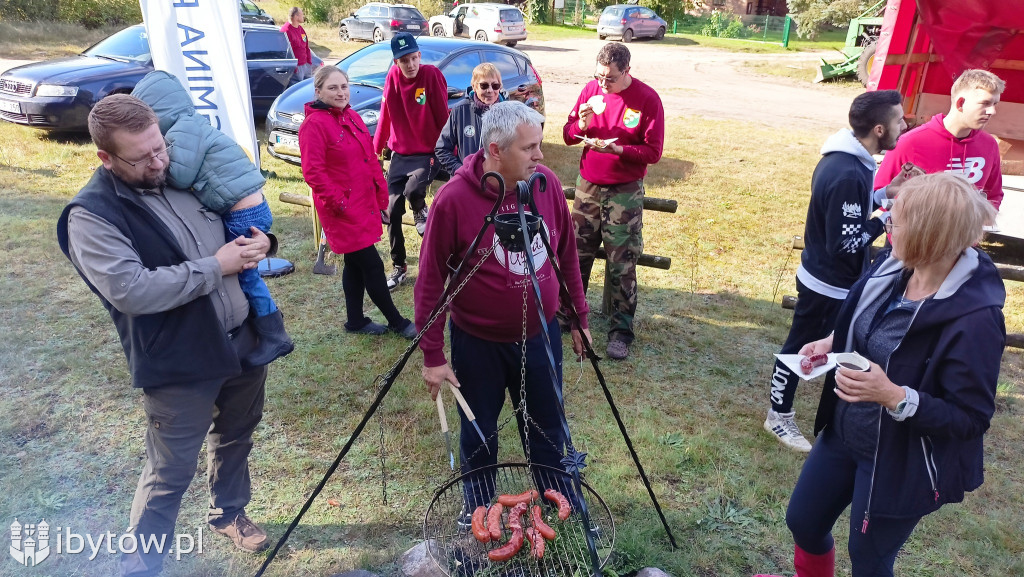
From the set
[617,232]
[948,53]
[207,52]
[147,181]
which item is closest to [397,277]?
[617,232]

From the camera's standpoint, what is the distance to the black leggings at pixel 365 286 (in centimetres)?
469

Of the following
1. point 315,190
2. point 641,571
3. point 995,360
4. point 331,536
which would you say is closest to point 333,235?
point 315,190

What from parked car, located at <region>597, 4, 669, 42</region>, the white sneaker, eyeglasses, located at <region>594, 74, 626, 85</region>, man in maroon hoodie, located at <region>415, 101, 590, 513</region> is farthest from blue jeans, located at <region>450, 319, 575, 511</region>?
parked car, located at <region>597, 4, 669, 42</region>

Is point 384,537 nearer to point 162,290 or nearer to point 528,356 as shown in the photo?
point 528,356

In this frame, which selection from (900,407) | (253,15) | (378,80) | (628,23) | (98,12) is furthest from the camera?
(628,23)

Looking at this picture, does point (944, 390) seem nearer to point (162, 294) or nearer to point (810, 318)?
point (810, 318)

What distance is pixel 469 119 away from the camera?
4984 mm

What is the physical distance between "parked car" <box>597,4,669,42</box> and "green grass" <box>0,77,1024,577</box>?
24413 millimetres

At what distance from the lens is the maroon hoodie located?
2.63m

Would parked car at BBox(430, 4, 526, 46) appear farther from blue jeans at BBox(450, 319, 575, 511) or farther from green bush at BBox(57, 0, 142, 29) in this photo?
blue jeans at BBox(450, 319, 575, 511)

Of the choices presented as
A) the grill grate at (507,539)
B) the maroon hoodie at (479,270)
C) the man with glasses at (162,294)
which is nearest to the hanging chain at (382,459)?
the grill grate at (507,539)

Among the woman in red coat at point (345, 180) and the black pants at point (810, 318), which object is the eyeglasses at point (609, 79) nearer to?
the woman in red coat at point (345, 180)

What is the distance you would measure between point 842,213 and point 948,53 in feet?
19.3

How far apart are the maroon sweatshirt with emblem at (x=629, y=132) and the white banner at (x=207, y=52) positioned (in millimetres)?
2634
